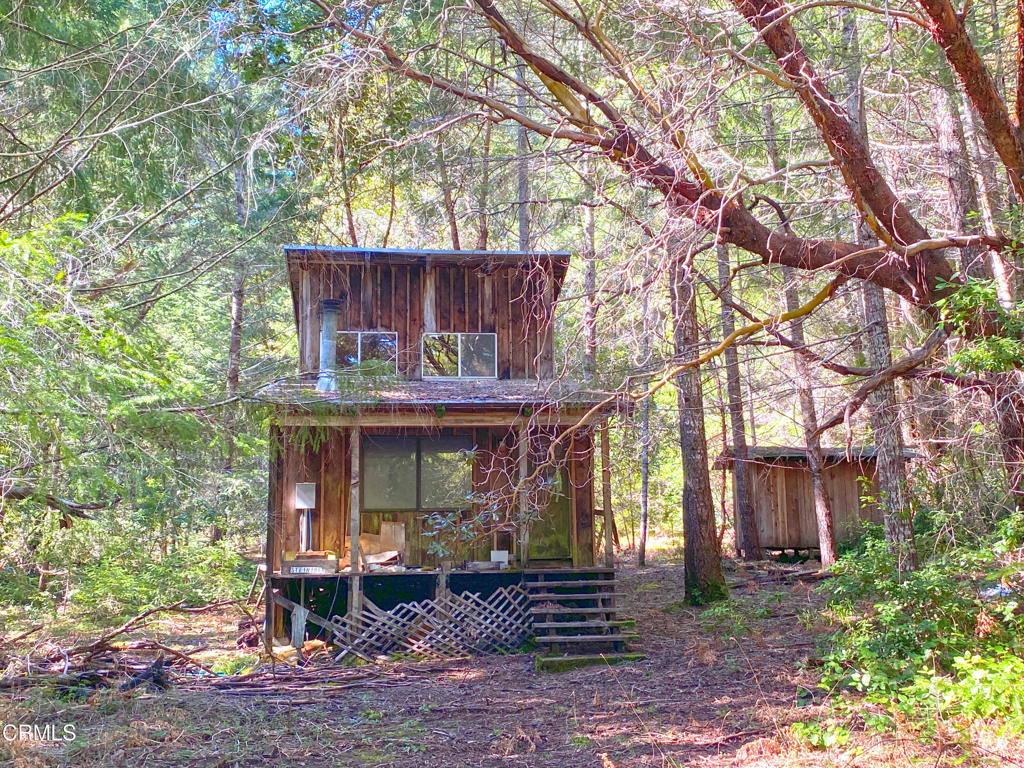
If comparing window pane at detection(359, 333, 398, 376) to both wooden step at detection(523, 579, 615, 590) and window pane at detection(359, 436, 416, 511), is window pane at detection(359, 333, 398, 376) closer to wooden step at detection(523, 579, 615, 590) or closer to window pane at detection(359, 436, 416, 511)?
window pane at detection(359, 436, 416, 511)

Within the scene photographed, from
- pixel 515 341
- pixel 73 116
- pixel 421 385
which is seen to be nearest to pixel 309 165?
pixel 73 116

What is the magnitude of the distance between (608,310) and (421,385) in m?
6.33

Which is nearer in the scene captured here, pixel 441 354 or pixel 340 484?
pixel 340 484

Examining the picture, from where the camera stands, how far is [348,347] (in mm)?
14438

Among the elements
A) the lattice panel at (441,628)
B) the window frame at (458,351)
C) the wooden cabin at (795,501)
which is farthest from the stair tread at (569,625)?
the wooden cabin at (795,501)

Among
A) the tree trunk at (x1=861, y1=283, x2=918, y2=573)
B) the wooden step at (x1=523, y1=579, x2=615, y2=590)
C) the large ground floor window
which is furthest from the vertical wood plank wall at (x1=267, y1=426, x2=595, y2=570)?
the tree trunk at (x1=861, y1=283, x2=918, y2=573)

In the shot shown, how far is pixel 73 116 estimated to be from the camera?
9.41 meters

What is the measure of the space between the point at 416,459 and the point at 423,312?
274 centimetres

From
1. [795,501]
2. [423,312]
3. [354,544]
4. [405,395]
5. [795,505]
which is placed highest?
[423,312]

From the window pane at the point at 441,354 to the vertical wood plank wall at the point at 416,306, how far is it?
16 cm

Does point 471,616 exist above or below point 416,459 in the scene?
below

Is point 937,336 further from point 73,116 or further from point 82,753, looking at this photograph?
point 73,116

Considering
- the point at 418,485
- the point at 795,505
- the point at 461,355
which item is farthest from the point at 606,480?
the point at 795,505

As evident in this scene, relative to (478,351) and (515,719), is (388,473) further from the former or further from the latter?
(515,719)
